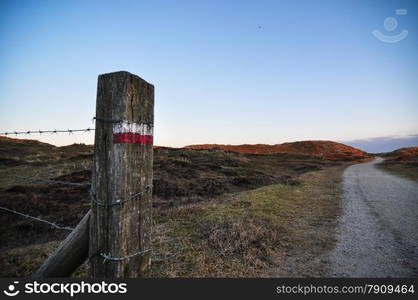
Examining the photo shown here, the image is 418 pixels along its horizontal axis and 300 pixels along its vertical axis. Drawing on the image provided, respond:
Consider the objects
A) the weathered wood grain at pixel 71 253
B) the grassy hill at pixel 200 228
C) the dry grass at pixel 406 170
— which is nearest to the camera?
the weathered wood grain at pixel 71 253

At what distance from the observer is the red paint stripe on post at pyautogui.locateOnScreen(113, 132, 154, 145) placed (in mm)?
2146

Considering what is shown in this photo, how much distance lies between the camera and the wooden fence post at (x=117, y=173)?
2.15 m

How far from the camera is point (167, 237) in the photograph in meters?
5.88

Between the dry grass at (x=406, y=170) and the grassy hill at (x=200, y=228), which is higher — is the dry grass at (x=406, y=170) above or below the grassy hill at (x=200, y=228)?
above

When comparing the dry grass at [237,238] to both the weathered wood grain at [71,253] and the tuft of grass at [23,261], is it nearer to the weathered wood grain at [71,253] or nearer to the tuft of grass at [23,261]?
the weathered wood grain at [71,253]

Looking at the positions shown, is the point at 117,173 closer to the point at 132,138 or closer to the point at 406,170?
the point at 132,138

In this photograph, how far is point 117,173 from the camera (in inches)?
84.1

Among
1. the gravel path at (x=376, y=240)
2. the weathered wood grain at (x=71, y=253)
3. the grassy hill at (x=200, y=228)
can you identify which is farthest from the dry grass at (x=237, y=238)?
the weathered wood grain at (x=71, y=253)

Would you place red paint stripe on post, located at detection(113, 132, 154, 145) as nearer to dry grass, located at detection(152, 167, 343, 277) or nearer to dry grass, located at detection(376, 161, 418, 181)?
dry grass, located at detection(152, 167, 343, 277)

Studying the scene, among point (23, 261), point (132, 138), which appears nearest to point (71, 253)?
point (132, 138)

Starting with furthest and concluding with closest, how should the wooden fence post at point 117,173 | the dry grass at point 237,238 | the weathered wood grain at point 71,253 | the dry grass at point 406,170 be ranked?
the dry grass at point 406,170
the dry grass at point 237,238
the weathered wood grain at point 71,253
the wooden fence post at point 117,173

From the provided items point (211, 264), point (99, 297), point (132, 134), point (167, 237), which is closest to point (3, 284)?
point (99, 297)

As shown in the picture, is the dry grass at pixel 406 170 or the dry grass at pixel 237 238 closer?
the dry grass at pixel 237 238

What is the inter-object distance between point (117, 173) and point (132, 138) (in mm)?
346
